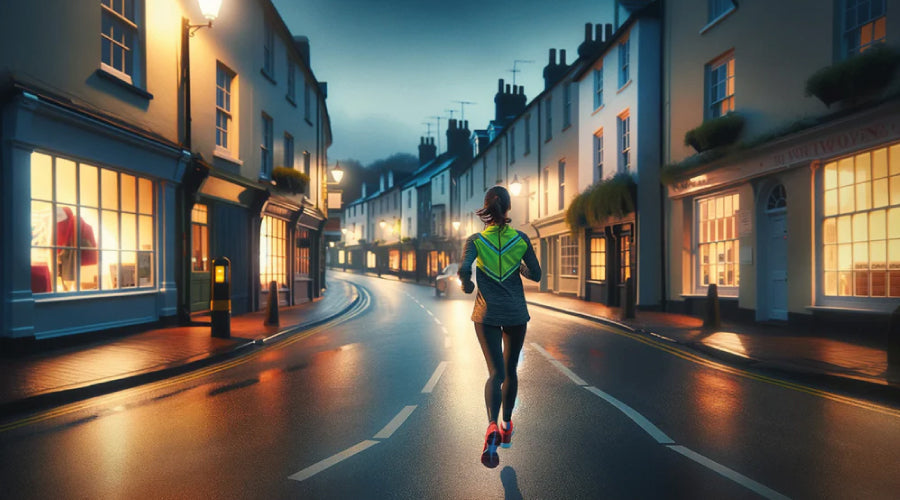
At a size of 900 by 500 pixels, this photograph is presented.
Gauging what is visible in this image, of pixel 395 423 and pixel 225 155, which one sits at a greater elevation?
pixel 225 155

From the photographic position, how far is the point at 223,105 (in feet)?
50.7

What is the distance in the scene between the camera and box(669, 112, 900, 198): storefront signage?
963 centimetres

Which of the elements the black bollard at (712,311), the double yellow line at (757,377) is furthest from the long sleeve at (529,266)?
the black bollard at (712,311)

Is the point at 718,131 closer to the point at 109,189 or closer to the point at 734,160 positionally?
the point at 734,160

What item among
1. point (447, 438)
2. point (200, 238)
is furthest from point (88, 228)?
point (447, 438)

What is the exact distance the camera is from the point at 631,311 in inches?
588

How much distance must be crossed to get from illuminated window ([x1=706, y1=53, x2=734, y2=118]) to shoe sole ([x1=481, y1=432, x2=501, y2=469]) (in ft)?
42.3

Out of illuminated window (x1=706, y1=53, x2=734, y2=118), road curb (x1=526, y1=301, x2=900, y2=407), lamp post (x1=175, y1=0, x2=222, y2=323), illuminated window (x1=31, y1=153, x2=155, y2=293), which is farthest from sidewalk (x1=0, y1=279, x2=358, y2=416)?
illuminated window (x1=706, y1=53, x2=734, y2=118)

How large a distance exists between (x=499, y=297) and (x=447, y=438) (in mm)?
1413

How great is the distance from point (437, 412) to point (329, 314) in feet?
36.7

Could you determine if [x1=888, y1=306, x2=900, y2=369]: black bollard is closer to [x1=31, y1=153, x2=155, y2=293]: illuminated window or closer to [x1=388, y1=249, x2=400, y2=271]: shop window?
[x1=31, y1=153, x2=155, y2=293]: illuminated window

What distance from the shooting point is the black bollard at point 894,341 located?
7.29 meters

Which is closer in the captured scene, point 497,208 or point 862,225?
point 497,208

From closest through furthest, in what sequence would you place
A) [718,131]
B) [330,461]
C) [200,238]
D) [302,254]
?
[330,461], [718,131], [200,238], [302,254]
